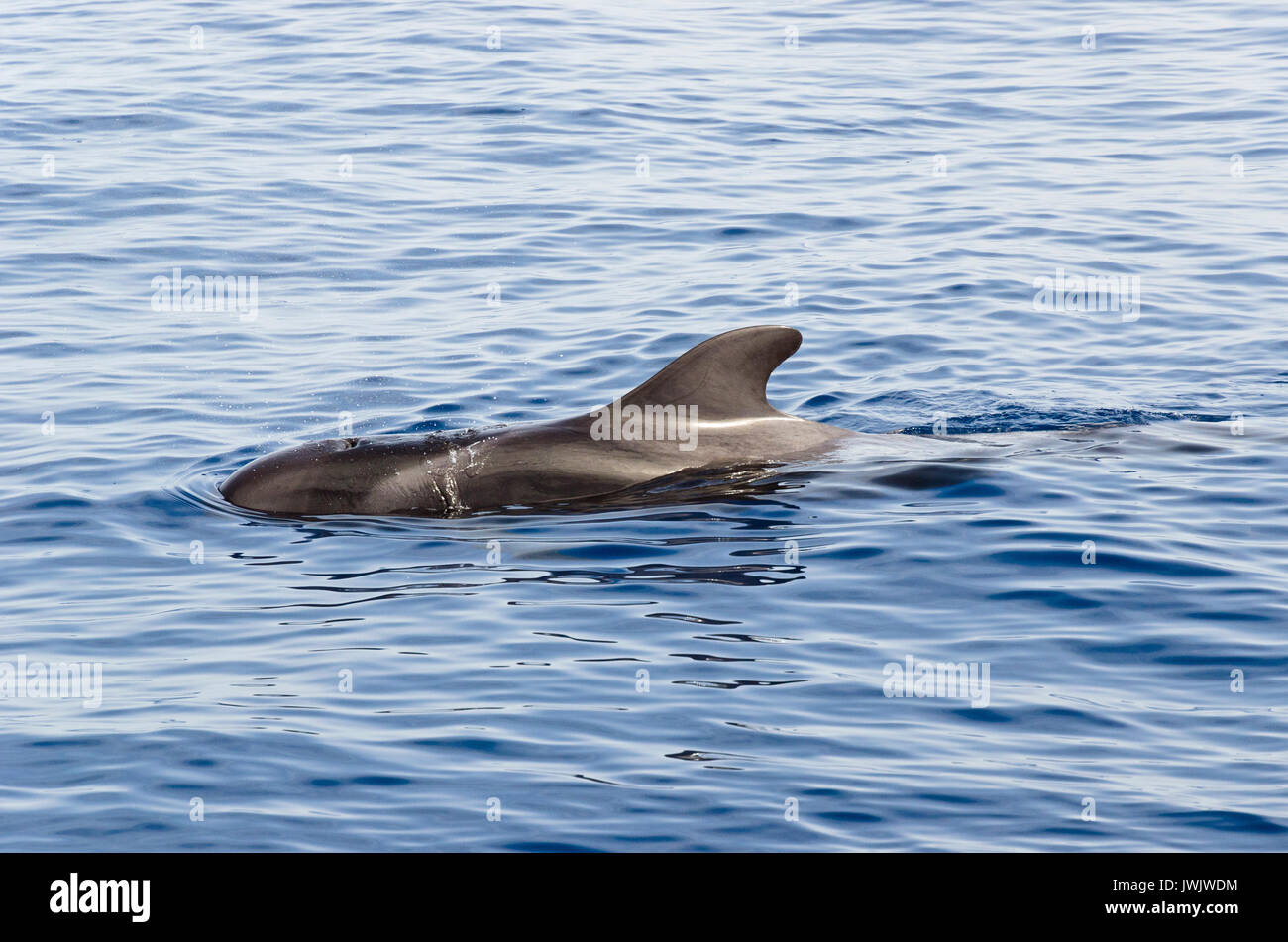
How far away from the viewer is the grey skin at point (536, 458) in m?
11.9

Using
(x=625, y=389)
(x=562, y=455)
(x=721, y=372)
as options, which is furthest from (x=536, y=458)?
(x=625, y=389)

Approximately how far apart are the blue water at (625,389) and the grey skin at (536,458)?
0.34 metres

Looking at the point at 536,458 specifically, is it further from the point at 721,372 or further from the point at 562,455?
the point at 721,372

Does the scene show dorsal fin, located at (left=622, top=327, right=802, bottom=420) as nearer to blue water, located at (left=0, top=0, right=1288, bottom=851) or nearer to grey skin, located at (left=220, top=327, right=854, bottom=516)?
grey skin, located at (left=220, top=327, right=854, bottom=516)

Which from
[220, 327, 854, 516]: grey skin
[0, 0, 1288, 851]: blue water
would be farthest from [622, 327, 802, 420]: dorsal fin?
[0, 0, 1288, 851]: blue water

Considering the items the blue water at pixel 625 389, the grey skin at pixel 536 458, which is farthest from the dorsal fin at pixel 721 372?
the blue water at pixel 625 389

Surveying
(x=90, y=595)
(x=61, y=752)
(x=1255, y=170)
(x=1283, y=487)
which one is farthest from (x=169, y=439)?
(x=1255, y=170)

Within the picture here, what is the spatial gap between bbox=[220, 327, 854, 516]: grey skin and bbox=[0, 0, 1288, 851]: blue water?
0.34 m

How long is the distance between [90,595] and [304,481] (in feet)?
6.15

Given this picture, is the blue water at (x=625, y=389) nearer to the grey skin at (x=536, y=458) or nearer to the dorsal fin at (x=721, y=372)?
the grey skin at (x=536, y=458)

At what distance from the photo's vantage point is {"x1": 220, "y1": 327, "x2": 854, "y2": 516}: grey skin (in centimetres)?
1193

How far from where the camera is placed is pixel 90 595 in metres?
10.7
